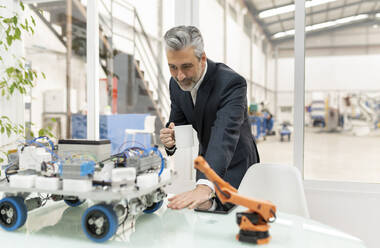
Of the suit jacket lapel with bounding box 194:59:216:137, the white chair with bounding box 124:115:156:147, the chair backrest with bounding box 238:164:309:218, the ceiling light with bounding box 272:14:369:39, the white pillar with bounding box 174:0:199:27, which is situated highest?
the white pillar with bounding box 174:0:199:27

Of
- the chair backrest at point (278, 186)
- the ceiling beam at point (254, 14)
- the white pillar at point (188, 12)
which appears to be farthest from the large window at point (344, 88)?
the chair backrest at point (278, 186)

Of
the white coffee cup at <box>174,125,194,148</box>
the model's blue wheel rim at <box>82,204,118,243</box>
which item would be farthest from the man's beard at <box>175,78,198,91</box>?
the model's blue wheel rim at <box>82,204,118,243</box>

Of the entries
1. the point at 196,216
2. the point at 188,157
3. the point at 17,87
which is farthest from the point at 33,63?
the point at 196,216

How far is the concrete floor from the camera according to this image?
9.41ft

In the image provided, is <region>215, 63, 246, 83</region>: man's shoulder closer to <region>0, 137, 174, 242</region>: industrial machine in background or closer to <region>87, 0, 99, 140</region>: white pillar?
<region>0, 137, 174, 242</region>: industrial machine in background

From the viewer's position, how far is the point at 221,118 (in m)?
1.46

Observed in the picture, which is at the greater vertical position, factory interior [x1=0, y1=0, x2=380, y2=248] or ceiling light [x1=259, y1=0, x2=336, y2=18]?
ceiling light [x1=259, y1=0, x2=336, y2=18]

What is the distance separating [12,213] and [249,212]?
75 cm

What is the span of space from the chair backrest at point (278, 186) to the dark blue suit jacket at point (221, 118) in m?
0.07

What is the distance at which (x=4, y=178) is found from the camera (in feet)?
4.05

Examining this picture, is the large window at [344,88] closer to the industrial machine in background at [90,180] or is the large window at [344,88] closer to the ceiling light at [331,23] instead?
the ceiling light at [331,23]

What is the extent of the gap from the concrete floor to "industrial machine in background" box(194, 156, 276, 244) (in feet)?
6.70

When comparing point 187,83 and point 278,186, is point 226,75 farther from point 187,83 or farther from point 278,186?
point 278,186

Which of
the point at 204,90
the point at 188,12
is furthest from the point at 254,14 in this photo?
the point at 204,90
